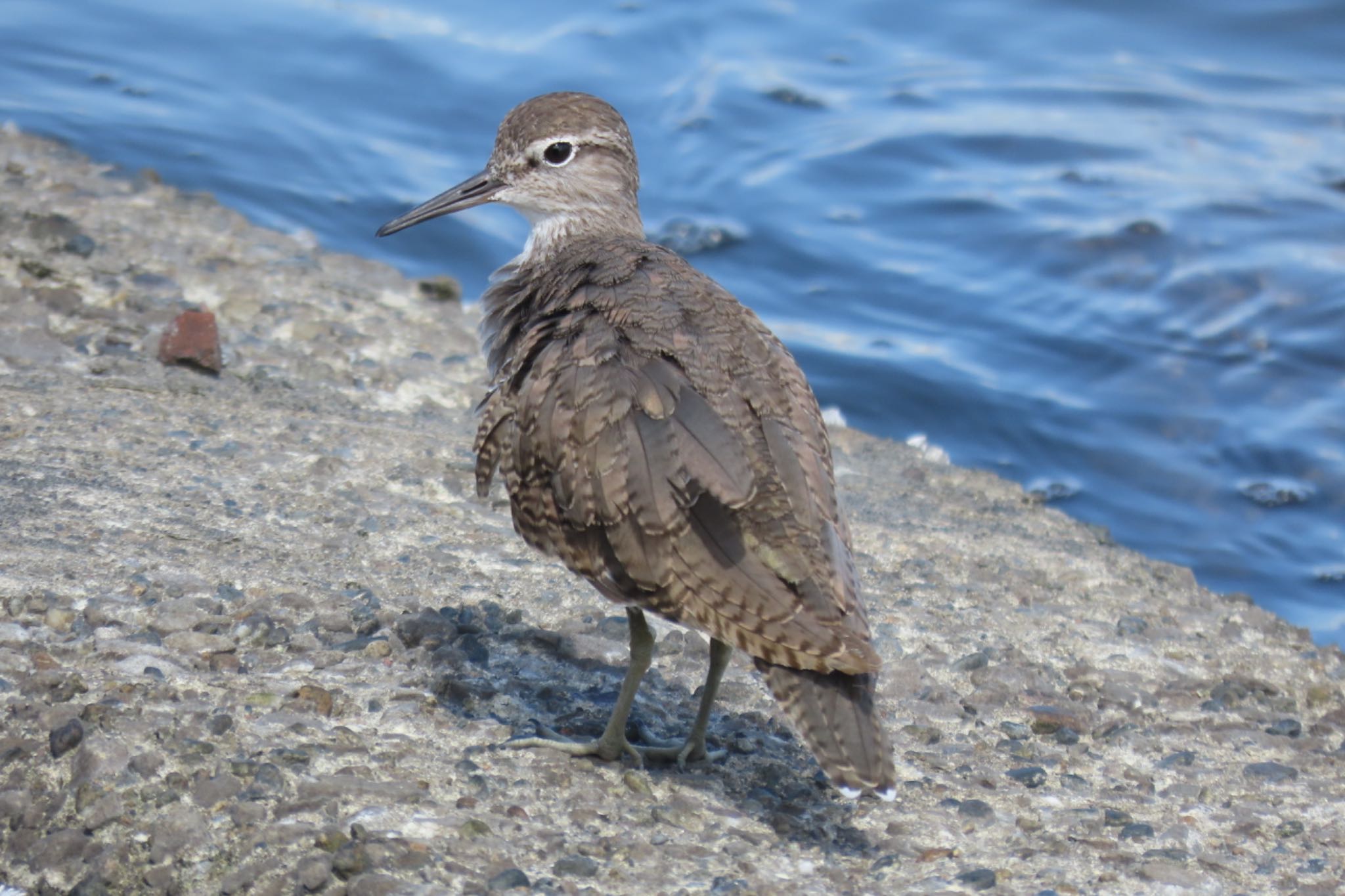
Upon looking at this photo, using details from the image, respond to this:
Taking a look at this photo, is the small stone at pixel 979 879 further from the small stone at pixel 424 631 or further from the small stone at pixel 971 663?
the small stone at pixel 424 631

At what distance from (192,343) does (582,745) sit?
2703 millimetres

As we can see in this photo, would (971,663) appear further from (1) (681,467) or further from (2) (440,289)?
(2) (440,289)

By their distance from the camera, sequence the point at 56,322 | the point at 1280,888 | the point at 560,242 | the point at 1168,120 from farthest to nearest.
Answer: the point at 1168,120, the point at 56,322, the point at 560,242, the point at 1280,888

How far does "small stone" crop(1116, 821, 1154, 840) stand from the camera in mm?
3736

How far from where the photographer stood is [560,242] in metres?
4.91

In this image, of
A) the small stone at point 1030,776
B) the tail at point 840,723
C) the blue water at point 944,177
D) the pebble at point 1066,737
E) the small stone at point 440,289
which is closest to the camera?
the tail at point 840,723

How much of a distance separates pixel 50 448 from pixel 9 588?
0.98m

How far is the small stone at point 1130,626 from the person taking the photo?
5000 millimetres

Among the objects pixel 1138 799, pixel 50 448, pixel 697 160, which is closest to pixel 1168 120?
pixel 697 160

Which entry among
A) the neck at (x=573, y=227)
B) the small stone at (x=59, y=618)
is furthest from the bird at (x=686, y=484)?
the small stone at (x=59, y=618)

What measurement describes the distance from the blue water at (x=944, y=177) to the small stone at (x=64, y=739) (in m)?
4.79

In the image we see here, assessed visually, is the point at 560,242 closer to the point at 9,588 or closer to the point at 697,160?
the point at 9,588

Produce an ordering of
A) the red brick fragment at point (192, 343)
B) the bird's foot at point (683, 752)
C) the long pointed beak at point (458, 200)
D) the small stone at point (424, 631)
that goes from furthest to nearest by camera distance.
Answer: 1. the red brick fragment at point (192, 343)
2. the long pointed beak at point (458, 200)
3. the small stone at point (424, 631)
4. the bird's foot at point (683, 752)

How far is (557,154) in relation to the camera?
16.4 ft
